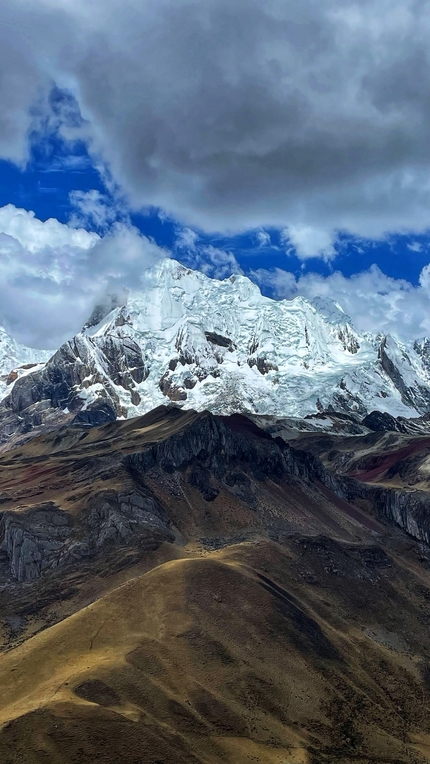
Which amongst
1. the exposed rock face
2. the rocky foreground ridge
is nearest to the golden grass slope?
the rocky foreground ridge

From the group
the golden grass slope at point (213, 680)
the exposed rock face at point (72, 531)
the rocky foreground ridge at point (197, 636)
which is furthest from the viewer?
the exposed rock face at point (72, 531)

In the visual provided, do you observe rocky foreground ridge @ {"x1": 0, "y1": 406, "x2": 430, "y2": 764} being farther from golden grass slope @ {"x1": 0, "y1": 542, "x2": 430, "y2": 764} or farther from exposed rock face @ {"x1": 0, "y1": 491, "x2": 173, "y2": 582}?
exposed rock face @ {"x1": 0, "y1": 491, "x2": 173, "y2": 582}

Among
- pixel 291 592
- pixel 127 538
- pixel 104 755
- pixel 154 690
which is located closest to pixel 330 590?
pixel 291 592

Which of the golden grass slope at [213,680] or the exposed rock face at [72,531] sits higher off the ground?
the exposed rock face at [72,531]

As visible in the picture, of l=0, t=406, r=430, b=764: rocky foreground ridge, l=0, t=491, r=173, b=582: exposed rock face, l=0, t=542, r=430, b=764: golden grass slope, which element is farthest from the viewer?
l=0, t=491, r=173, b=582: exposed rock face

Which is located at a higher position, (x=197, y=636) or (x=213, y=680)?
(x=197, y=636)

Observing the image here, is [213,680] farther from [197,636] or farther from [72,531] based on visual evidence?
[72,531]

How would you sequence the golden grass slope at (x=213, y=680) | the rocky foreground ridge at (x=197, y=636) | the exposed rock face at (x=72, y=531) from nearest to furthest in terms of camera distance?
the golden grass slope at (x=213, y=680)
the rocky foreground ridge at (x=197, y=636)
the exposed rock face at (x=72, y=531)

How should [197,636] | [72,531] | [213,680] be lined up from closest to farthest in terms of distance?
[213,680] < [197,636] < [72,531]

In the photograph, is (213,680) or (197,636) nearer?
(213,680)

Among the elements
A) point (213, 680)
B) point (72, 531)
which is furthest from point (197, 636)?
point (72, 531)

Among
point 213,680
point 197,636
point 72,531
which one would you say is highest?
point 72,531

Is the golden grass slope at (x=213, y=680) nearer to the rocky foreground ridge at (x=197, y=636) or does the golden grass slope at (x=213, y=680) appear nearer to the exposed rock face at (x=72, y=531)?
the rocky foreground ridge at (x=197, y=636)

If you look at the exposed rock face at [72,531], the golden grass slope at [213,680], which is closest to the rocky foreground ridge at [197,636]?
the golden grass slope at [213,680]
